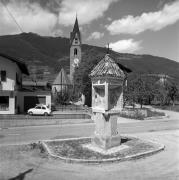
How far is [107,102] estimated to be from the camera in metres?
12.2

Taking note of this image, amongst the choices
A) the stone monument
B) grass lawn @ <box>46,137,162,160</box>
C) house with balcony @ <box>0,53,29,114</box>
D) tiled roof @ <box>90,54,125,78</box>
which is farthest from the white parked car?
tiled roof @ <box>90,54,125,78</box>

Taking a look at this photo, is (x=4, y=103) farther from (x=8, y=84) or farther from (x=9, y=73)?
(x=9, y=73)

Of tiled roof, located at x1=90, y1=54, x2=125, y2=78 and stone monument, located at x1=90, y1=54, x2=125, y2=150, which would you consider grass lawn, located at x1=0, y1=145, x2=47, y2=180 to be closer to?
stone monument, located at x1=90, y1=54, x2=125, y2=150

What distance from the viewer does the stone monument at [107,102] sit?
12.2m

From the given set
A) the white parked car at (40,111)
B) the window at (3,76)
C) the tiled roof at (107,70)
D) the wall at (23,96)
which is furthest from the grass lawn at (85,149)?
the wall at (23,96)

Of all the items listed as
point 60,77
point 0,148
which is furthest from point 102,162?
point 60,77

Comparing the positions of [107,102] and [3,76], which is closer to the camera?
[107,102]

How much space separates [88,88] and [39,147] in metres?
31.5

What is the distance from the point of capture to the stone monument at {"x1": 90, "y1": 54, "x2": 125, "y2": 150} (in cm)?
1216

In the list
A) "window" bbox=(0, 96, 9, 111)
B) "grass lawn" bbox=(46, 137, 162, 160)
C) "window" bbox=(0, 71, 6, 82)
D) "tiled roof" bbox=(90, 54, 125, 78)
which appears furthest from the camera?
"window" bbox=(0, 96, 9, 111)

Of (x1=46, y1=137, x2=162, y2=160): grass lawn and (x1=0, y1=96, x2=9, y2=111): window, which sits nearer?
(x1=46, y1=137, x2=162, y2=160): grass lawn

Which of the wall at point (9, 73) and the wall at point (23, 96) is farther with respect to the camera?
the wall at point (23, 96)

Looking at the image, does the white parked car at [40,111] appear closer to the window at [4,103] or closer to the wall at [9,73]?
the window at [4,103]

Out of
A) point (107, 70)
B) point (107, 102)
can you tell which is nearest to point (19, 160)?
point (107, 102)
